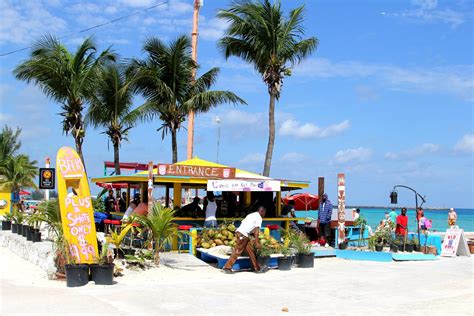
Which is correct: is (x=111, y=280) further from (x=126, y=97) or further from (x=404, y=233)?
(x=126, y=97)

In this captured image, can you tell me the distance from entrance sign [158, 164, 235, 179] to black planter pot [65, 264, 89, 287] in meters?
5.46

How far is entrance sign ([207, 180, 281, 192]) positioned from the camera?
16.2 m

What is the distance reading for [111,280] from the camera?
448 inches

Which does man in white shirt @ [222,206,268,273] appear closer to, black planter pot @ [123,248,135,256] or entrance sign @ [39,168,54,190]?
black planter pot @ [123,248,135,256]

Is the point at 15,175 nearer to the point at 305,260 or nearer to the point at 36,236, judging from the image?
the point at 36,236

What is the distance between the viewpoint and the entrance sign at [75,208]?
1179 centimetres

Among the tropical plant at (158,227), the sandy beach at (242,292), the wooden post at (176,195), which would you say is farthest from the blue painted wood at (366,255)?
the tropical plant at (158,227)

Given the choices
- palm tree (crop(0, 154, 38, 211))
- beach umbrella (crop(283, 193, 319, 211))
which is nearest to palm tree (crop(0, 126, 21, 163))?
palm tree (crop(0, 154, 38, 211))

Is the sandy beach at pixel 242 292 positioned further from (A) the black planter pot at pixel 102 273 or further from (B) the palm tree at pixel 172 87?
(B) the palm tree at pixel 172 87

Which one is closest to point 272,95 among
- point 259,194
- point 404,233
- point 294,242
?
point 259,194

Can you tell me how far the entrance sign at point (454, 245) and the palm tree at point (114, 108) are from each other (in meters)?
14.1

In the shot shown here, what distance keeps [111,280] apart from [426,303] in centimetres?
574

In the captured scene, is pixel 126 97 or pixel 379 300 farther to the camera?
pixel 126 97

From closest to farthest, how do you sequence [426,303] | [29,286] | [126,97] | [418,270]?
[426,303]
[29,286]
[418,270]
[126,97]
